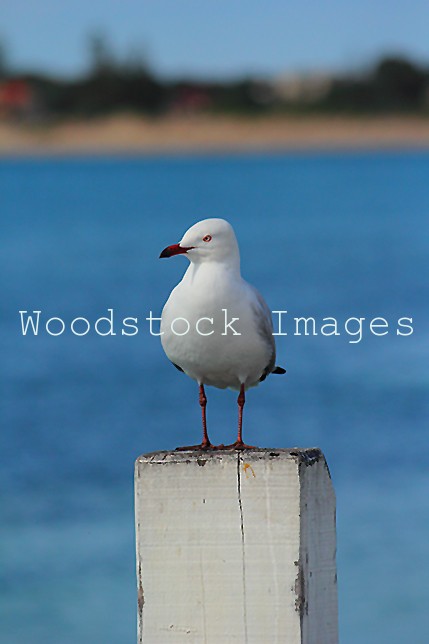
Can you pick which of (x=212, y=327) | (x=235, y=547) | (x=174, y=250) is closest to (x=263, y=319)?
(x=212, y=327)

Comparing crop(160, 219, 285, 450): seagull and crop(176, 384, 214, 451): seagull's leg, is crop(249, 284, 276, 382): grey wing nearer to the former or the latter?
crop(160, 219, 285, 450): seagull

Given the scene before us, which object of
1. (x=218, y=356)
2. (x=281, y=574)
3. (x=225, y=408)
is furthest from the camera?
(x=225, y=408)

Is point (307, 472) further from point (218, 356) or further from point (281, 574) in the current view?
point (218, 356)

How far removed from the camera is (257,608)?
2744mm

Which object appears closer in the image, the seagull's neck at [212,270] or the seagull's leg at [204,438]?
the seagull's leg at [204,438]

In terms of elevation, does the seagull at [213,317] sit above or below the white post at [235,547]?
above

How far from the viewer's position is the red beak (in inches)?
138

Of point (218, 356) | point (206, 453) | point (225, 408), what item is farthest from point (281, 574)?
point (225, 408)

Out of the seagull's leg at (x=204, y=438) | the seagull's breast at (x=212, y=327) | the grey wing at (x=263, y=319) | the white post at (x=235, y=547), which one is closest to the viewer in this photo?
the white post at (x=235, y=547)

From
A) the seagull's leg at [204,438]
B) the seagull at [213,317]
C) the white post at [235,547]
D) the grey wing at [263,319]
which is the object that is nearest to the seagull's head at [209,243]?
the seagull at [213,317]

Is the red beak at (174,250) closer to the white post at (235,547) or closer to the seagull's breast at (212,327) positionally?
the seagull's breast at (212,327)

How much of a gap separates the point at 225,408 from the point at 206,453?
347 inches

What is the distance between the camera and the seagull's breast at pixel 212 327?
346cm

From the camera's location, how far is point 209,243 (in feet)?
11.7
